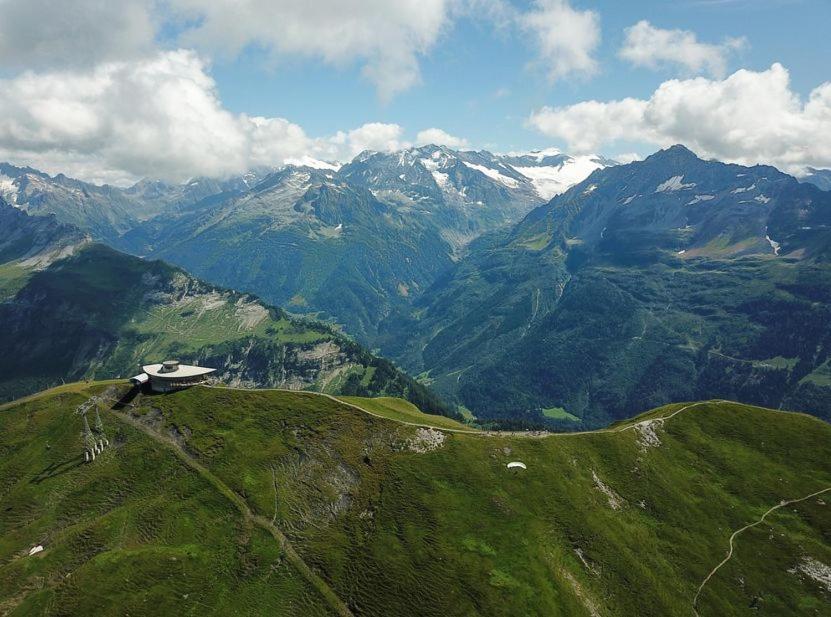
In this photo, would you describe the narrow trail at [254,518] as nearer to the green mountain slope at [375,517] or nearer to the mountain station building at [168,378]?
the green mountain slope at [375,517]

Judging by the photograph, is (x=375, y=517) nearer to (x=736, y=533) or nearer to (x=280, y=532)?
(x=280, y=532)

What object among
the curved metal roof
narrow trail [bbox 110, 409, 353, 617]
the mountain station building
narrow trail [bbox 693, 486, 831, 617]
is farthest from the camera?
the mountain station building

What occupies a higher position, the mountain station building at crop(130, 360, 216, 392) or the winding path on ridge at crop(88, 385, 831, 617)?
the mountain station building at crop(130, 360, 216, 392)

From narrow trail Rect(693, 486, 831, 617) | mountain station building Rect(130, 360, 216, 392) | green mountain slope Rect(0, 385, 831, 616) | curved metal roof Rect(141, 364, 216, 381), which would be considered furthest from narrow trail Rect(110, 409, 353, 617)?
narrow trail Rect(693, 486, 831, 617)

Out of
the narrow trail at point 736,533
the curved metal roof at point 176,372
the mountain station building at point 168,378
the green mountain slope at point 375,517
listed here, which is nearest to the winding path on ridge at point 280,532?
the narrow trail at point 736,533

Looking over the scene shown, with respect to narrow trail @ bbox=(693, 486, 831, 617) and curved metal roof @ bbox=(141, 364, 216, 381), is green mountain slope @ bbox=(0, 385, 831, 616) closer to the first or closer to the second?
narrow trail @ bbox=(693, 486, 831, 617)

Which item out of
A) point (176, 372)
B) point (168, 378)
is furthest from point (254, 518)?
point (176, 372)

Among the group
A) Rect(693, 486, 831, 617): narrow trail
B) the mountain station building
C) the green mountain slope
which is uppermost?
the mountain station building
